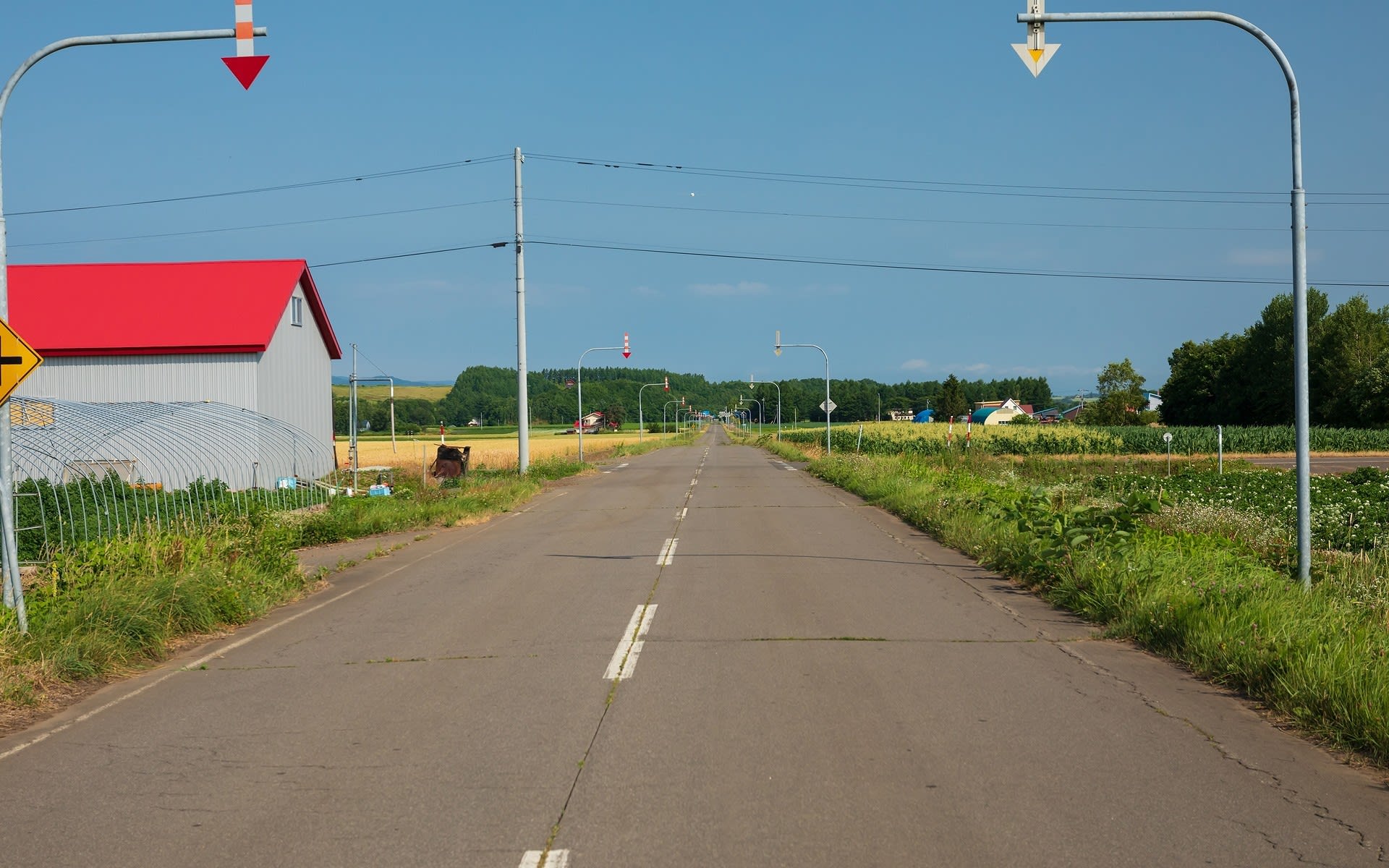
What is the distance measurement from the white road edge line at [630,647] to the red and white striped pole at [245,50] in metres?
5.79

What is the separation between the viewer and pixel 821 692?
23.9ft

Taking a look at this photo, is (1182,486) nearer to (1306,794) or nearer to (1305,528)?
(1305,528)

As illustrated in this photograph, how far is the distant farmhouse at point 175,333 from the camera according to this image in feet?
95.3

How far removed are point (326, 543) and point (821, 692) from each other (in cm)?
1342

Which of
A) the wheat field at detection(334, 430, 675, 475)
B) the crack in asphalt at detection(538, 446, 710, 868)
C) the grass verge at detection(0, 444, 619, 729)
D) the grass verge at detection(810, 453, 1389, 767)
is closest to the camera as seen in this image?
the crack in asphalt at detection(538, 446, 710, 868)

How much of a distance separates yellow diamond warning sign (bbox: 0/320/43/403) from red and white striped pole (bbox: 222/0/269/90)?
2.87m

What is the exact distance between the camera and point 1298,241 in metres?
9.90

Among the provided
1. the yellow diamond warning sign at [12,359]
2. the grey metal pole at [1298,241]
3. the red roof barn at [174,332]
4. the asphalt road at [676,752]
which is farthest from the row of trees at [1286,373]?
the yellow diamond warning sign at [12,359]

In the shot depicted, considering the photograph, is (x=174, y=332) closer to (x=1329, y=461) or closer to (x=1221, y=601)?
(x=1221, y=601)

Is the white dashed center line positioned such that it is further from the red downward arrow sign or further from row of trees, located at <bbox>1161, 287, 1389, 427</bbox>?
row of trees, located at <bbox>1161, 287, 1389, 427</bbox>

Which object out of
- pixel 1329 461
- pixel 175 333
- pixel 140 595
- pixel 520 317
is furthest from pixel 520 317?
pixel 1329 461

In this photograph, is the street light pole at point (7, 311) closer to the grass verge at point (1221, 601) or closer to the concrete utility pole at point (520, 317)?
the grass verge at point (1221, 601)

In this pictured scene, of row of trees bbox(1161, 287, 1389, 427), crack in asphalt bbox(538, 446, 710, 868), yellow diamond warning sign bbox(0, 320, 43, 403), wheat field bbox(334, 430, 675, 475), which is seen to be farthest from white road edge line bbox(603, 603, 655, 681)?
row of trees bbox(1161, 287, 1389, 427)

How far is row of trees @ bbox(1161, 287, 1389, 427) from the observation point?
76562mm
